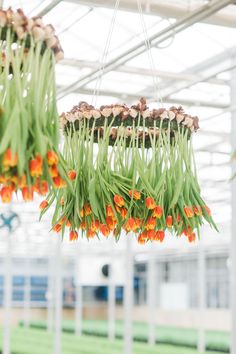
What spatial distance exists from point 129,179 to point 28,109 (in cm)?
100

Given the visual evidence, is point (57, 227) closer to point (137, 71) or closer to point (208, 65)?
point (137, 71)

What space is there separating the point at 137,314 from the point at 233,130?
18.8m

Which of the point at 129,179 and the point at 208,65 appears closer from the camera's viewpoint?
the point at 129,179

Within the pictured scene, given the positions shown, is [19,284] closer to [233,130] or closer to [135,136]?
[233,130]

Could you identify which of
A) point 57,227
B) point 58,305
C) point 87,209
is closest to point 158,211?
point 87,209

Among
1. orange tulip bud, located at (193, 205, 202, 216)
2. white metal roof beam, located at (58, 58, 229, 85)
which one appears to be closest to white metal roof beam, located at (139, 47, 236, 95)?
white metal roof beam, located at (58, 58, 229, 85)

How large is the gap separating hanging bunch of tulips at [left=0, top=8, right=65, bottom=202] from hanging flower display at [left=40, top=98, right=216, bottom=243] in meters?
0.73

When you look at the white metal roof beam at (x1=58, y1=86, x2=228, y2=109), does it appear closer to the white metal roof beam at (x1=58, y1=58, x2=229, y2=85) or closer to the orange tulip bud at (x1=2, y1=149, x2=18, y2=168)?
the white metal roof beam at (x1=58, y1=58, x2=229, y2=85)

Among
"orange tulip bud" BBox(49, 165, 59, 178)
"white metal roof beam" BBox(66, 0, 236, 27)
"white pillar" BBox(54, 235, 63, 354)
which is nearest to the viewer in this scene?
"orange tulip bud" BBox(49, 165, 59, 178)

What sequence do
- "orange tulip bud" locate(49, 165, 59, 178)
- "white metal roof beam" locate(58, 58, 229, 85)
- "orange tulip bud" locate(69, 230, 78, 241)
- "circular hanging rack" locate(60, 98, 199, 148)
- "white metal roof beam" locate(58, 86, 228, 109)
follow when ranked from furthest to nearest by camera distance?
"white metal roof beam" locate(58, 86, 228, 109) < "white metal roof beam" locate(58, 58, 229, 85) < "circular hanging rack" locate(60, 98, 199, 148) < "orange tulip bud" locate(69, 230, 78, 241) < "orange tulip bud" locate(49, 165, 59, 178)

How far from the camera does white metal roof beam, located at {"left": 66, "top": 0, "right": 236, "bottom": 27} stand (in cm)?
512

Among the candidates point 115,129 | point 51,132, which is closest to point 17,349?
point 115,129

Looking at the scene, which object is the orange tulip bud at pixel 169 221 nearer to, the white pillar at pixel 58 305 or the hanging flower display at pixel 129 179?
the hanging flower display at pixel 129 179

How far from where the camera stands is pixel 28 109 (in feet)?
7.39
